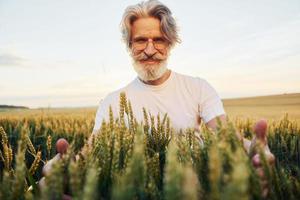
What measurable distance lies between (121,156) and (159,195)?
315 mm

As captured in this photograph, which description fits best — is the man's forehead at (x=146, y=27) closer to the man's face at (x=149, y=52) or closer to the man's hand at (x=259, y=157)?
the man's face at (x=149, y=52)

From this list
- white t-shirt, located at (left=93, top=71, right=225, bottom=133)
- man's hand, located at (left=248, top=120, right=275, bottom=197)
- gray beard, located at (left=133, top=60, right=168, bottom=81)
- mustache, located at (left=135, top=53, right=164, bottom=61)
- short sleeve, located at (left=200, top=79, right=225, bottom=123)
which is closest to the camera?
man's hand, located at (left=248, top=120, right=275, bottom=197)

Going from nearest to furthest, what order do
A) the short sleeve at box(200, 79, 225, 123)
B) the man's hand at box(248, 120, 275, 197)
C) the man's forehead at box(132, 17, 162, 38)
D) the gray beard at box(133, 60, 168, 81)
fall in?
the man's hand at box(248, 120, 275, 197)
the short sleeve at box(200, 79, 225, 123)
the gray beard at box(133, 60, 168, 81)
the man's forehead at box(132, 17, 162, 38)

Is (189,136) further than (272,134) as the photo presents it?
No

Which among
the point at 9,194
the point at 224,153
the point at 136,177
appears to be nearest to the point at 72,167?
the point at 136,177

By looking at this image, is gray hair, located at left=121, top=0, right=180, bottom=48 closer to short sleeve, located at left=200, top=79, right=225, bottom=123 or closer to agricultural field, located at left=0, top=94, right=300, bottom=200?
short sleeve, located at left=200, top=79, right=225, bottom=123

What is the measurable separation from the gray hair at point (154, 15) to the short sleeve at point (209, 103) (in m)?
0.82

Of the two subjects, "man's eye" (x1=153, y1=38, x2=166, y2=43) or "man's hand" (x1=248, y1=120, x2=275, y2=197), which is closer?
Answer: "man's hand" (x1=248, y1=120, x2=275, y2=197)

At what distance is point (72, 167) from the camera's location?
637 mm

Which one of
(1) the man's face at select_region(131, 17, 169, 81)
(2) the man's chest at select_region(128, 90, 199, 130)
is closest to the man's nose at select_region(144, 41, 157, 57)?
(1) the man's face at select_region(131, 17, 169, 81)

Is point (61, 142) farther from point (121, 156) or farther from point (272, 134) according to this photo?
point (272, 134)

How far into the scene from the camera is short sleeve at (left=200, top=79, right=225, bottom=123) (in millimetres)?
4037

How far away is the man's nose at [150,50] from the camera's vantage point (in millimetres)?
4465

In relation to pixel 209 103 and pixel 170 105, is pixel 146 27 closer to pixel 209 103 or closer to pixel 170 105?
pixel 170 105
